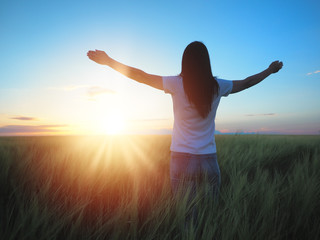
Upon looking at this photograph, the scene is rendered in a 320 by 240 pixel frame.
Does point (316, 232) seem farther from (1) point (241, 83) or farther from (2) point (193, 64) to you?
(2) point (193, 64)

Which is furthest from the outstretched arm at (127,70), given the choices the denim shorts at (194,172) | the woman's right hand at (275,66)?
the woman's right hand at (275,66)

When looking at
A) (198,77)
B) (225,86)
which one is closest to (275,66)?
(225,86)

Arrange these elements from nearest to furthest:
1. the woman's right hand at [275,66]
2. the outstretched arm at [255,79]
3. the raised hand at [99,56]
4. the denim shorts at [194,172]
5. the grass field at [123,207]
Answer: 1. the grass field at [123,207]
2. the denim shorts at [194,172]
3. the raised hand at [99,56]
4. the outstretched arm at [255,79]
5. the woman's right hand at [275,66]

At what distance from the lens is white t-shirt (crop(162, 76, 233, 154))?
1.80 m

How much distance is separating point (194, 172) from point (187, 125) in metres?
0.40

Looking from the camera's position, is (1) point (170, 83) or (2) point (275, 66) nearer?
(1) point (170, 83)

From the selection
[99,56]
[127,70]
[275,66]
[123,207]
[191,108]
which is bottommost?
[123,207]

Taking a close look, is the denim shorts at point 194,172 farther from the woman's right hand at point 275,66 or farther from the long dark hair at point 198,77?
the woman's right hand at point 275,66

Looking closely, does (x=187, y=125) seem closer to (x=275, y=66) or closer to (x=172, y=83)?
Result: (x=172, y=83)

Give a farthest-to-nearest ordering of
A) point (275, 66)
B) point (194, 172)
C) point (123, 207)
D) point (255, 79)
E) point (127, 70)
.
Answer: point (275, 66)
point (255, 79)
point (127, 70)
point (194, 172)
point (123, 207)

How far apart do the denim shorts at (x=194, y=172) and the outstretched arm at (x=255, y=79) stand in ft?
2.44

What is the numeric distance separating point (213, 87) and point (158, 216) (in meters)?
1.12

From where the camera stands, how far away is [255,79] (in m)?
2.21

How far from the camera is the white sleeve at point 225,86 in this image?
6.32 ft
